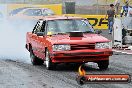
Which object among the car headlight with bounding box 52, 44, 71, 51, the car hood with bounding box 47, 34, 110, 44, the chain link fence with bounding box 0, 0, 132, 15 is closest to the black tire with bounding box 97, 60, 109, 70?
the car hood with bounding box 47, 34, 110, 44

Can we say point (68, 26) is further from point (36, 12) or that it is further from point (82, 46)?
point (36, 12)

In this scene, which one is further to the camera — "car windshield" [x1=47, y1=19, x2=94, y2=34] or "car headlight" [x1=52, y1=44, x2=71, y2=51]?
"car windshield" [x1=47, y1=19, x2=94, y2=34]

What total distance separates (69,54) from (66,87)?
286cm

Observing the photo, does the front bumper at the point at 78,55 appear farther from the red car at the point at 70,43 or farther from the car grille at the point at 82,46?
the car grille at the point at 82,46

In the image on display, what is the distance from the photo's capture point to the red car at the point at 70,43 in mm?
11133

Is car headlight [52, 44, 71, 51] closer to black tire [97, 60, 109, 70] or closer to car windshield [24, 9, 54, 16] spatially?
black tire [97, 60, 109, 70]

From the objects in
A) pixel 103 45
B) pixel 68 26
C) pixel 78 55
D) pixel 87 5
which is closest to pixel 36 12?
pixel 87 5

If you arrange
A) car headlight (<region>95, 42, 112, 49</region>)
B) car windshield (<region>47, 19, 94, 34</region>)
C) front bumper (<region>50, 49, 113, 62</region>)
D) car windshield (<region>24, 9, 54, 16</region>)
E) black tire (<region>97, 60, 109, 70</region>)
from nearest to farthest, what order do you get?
front bumper (<region>50, 49, 113, 62</region>), car headlight (<region>95, 42, 112, 49</region>), black tire (<region>97, 60, 109, 70</region>), car windshield (<region>47, 19, 94, 34</region>), car windshield (<region>24, 9, 54, 16</region>)

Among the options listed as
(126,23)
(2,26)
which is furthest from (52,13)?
(126,23)

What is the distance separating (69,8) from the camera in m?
36.4

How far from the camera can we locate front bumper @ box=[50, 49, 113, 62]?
1107 cm

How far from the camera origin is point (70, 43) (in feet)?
36.6

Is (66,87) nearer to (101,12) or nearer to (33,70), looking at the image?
(33,70)

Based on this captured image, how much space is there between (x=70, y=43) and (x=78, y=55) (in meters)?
0.36
